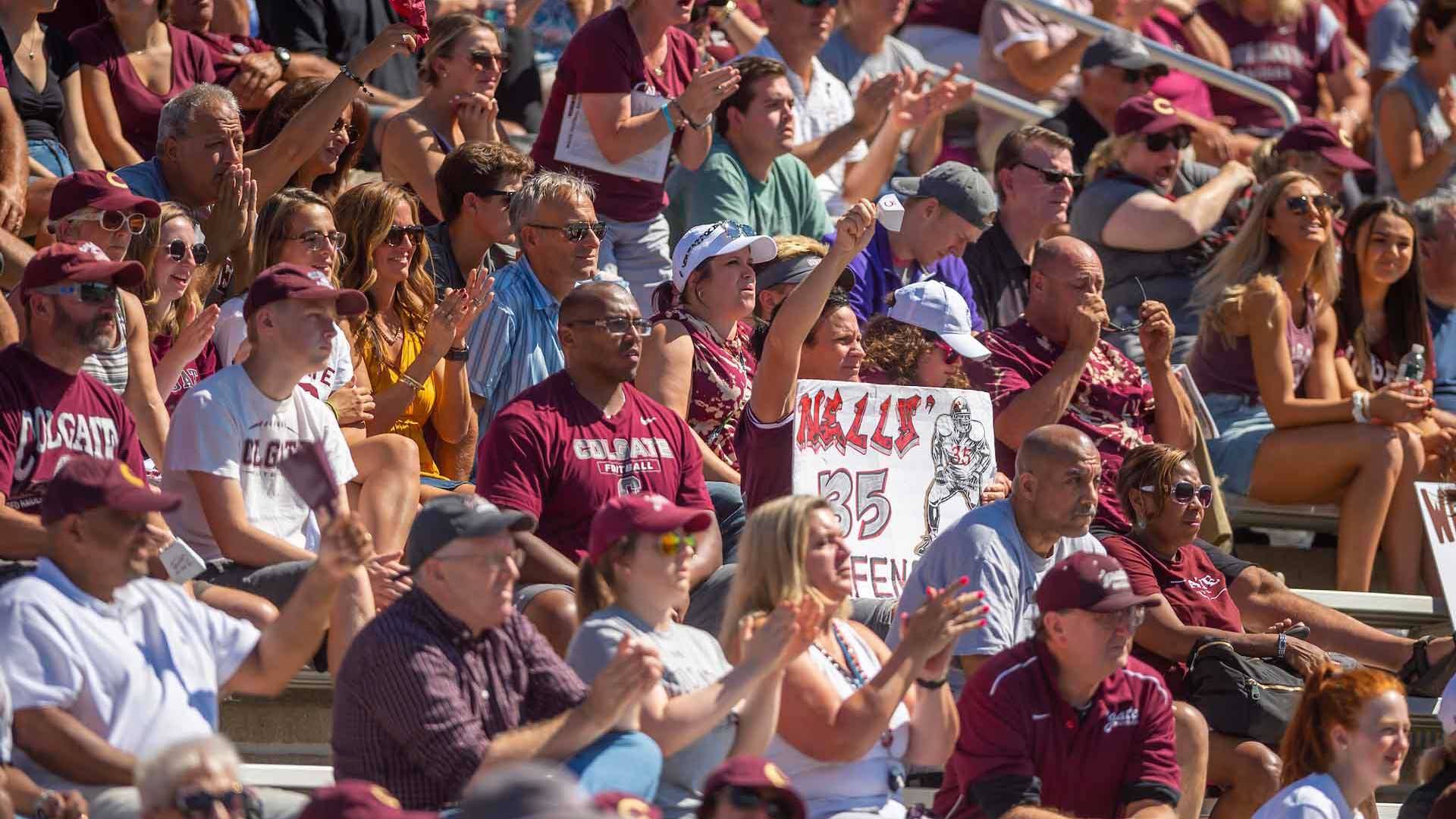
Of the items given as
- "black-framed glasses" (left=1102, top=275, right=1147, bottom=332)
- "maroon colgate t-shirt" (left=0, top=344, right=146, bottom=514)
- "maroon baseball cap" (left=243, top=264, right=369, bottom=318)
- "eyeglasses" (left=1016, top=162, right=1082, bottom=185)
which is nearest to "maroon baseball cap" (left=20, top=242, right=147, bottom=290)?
"maroon colgate t-shirt" (left=0, top=344, right=146, bottom=514)

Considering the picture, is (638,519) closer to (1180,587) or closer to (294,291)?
(294,291)

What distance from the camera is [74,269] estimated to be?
19.1 feet

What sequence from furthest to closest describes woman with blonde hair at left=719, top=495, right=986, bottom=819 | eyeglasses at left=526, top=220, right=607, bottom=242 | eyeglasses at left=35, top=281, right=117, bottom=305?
eyeglasses at left=526, top=220, right=607, bottom=242 < eyeglasses at left=35, top=281, right=117, bottom=305 < woman with blonde hair at left=719, top=495, right=986, bottom=819

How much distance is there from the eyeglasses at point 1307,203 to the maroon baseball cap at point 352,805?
18.5 feet

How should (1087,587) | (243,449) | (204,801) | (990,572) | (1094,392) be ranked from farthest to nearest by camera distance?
(1094,392)
(990,572)
(243,449)
(1087,587)
(204,801)

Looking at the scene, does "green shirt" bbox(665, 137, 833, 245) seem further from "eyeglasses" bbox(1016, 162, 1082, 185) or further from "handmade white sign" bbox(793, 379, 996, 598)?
"handmade white sign" bbox(793, 379, 996, 598)

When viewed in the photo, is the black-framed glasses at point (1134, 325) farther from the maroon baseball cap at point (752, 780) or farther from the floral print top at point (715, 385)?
the maroon baseball cap at point (752, 780)

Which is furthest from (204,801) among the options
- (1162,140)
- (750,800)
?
(1162,140)

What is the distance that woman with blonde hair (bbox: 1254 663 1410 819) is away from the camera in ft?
19.6

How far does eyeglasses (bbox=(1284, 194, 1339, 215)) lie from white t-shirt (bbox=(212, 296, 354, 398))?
12.9 ft

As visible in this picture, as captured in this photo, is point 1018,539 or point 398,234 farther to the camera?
point 398,234

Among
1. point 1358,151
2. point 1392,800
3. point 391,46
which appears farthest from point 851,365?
point 1358,151

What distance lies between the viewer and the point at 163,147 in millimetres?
7492

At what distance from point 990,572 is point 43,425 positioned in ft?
8.32
